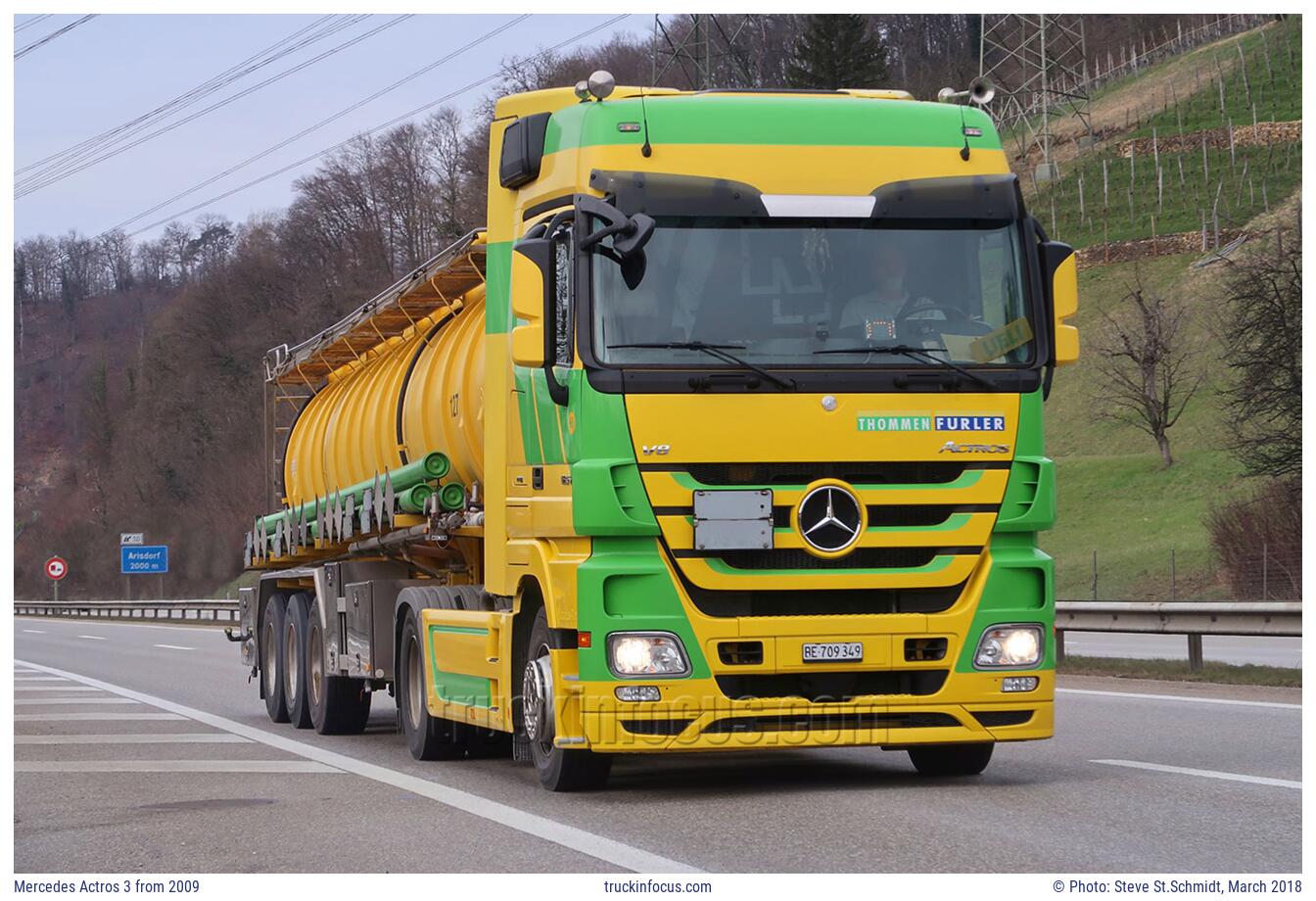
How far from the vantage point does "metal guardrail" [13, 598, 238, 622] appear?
2304 inches

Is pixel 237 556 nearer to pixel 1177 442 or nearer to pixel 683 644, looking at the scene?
pixel 1177 442

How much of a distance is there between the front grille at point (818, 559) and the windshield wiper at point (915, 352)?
2.97 feet

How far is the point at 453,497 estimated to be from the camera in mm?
12914

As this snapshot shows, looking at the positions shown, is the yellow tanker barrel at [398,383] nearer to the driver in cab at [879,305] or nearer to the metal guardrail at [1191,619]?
the driver in cab at [879,305]

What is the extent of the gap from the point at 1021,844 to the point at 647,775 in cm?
378

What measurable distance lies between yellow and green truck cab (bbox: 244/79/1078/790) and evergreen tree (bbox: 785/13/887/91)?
7558 cm

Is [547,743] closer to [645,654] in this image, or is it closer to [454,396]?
[645,654]

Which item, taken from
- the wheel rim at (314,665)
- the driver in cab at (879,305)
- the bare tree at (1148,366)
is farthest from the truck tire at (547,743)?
the bare tree at (1148,366)

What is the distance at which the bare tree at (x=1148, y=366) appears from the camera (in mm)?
56375

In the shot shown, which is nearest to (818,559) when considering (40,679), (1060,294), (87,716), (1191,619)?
(1060,294)

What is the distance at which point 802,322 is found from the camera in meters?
9.88

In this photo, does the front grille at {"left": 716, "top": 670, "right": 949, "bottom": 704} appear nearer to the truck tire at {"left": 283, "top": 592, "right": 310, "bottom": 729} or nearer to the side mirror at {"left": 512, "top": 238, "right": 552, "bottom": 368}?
the side mirror at {"left": 512, "top": 238, "right": 552, "bottom": 368}

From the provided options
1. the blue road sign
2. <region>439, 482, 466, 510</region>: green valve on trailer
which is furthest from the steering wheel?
the blue road sign

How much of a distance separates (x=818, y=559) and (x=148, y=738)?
766 cm
